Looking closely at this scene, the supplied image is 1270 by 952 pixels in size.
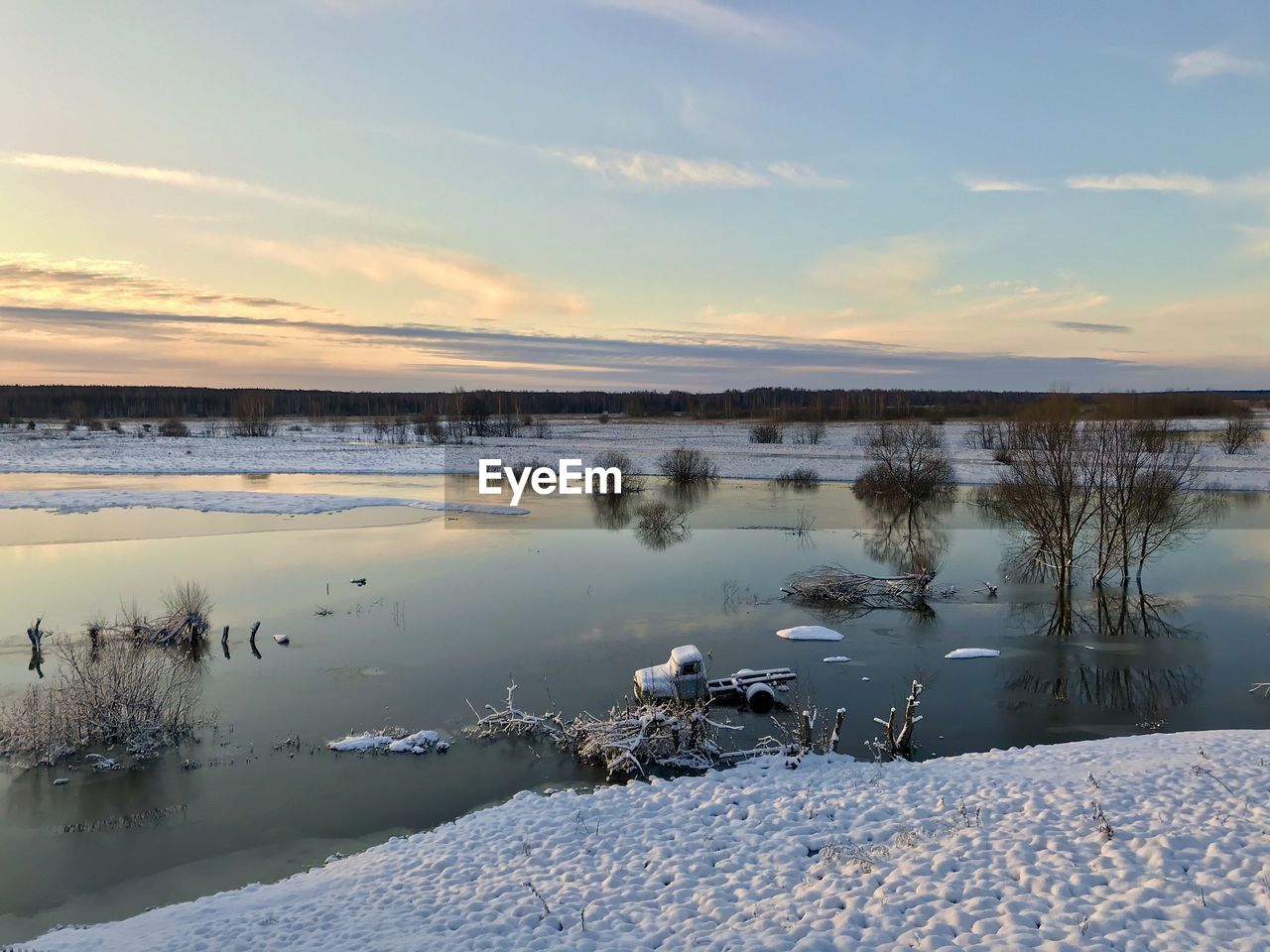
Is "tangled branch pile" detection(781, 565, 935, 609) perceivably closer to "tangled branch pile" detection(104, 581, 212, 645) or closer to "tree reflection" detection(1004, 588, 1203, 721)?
"tree reflection" detection(1004, 588, 1203, 721)

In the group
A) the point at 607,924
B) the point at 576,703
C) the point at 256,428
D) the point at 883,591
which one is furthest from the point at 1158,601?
the point at 256,428

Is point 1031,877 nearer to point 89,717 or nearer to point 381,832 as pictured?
point 381,832

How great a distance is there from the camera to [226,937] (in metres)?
8.10

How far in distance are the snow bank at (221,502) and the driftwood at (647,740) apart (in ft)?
87.7

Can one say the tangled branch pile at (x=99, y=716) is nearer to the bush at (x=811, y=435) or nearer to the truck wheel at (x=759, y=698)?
the truck wheel at (x=759, y=698)

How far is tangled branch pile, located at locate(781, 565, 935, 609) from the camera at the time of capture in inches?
938

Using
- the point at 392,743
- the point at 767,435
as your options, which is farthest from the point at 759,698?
the point at 767,435

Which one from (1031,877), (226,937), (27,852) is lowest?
(27,852)

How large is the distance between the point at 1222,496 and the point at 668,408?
117043 mm

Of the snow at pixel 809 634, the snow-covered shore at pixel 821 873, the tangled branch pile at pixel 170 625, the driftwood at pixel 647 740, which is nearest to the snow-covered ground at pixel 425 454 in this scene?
the snow at pixel 809 634

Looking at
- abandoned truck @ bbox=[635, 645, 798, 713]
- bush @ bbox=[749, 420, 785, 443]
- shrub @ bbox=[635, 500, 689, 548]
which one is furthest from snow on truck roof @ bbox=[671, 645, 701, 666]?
bush @ bbox=[749, 420, 785, 443]

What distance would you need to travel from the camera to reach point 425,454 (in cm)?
6831

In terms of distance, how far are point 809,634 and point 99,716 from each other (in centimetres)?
1576

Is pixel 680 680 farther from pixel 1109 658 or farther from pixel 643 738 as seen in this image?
pixel 1109 658
